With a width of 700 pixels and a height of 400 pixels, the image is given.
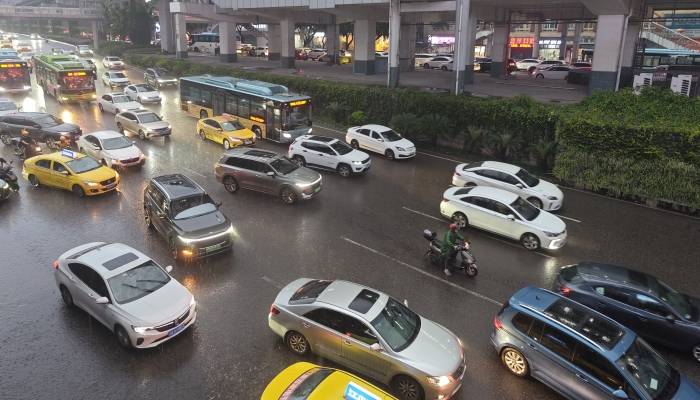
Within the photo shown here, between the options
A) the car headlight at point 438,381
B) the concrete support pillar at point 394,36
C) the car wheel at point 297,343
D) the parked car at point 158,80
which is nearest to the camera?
the car headlight at point 438,381

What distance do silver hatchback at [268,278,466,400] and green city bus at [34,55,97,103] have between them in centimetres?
3312

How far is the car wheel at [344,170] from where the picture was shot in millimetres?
22347

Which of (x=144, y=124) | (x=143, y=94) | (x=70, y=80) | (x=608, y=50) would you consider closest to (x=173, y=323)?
(x=144, y=124)

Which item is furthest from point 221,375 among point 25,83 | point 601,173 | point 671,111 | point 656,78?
point 25,83

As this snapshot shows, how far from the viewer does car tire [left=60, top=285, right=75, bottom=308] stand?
465 inches

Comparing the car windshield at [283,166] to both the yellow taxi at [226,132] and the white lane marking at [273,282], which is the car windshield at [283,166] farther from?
the yellow taxi at [226,132]

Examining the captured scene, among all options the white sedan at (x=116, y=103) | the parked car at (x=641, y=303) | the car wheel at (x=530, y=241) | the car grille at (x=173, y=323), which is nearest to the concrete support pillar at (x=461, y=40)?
the car wheel at (x=530, y=241)

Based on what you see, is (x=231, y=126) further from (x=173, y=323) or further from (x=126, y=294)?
(x=173, y=323)

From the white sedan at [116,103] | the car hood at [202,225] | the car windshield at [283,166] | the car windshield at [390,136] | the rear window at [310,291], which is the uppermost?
the white sedan at [116,103]

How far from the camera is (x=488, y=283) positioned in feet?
45.5

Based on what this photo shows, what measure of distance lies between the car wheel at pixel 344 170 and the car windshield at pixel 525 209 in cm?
815

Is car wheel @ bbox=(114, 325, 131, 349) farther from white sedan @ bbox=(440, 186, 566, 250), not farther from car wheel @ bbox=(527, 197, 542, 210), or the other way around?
car wheel @ bbox=(527, 197, 542, 210)

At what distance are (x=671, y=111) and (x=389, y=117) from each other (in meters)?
14.9

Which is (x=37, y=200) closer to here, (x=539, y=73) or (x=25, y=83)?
(x=25, y=83)
